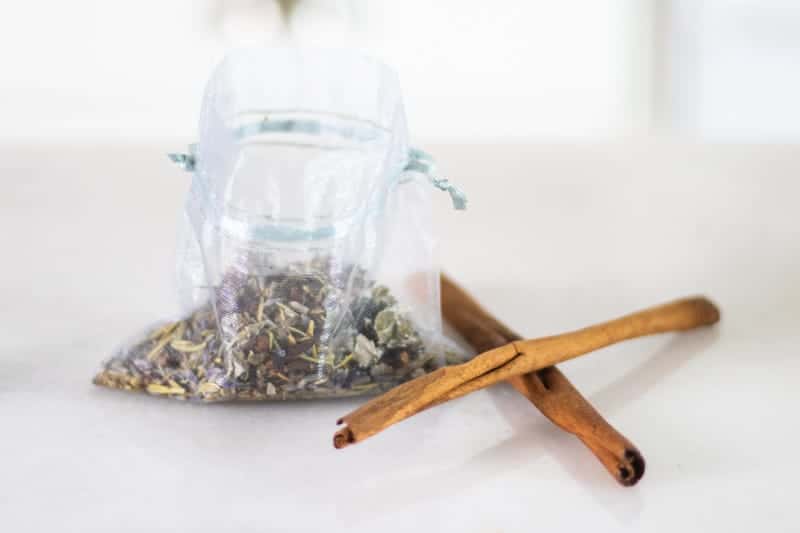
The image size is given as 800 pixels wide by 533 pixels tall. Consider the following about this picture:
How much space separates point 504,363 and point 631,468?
0.13 meters

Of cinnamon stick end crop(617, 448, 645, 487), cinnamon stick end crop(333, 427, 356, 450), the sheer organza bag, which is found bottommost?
cinnamon stick end crop(617, 448, 645, 487)

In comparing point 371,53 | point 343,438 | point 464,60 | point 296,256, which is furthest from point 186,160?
point 464,60

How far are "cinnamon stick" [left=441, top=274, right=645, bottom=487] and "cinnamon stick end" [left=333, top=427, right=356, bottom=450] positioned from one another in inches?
5.5

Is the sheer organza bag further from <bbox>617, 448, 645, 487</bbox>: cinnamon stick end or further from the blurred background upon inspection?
the blurred background

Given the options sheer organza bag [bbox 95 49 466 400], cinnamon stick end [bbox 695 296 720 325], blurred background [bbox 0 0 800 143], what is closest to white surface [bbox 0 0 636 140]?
blurred background [bbox 0 0 800 143]

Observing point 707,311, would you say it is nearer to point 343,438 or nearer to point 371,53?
point 343,438

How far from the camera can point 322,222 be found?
64 cm

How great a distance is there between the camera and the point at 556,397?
A: 0.61 m

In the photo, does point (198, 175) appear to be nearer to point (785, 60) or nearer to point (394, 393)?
point (394, 393)

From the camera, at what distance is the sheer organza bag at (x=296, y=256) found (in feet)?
2.05

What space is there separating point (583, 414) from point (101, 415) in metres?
0.31

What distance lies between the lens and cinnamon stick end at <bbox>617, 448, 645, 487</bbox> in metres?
0.52

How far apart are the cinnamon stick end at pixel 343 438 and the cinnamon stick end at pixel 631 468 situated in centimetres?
15

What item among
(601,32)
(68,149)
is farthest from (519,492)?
(601,32)
